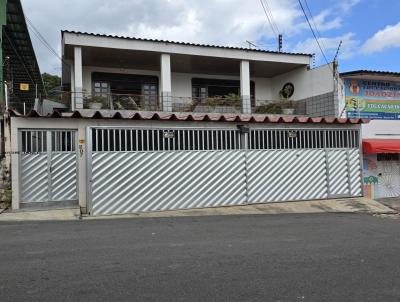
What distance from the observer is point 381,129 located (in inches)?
668

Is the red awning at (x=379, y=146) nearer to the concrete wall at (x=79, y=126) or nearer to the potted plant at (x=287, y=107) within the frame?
the potted plant at (x=287, y=107)

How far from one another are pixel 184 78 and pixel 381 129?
350 inches

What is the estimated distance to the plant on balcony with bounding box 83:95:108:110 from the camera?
16.0 m

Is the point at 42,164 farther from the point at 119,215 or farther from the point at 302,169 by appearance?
the point at 302,169

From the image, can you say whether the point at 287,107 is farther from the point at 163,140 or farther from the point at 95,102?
the point at 163,140

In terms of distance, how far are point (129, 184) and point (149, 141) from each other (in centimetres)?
137

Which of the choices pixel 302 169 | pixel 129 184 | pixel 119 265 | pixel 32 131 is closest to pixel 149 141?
pixel 129 184

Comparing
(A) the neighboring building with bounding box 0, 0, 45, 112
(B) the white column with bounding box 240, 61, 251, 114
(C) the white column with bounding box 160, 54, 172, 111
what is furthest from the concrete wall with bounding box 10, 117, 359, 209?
(B) the white column with bounding box 240, 61, 251, 114

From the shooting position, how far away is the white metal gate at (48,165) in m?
11.5

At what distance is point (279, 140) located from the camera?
14.1 metres

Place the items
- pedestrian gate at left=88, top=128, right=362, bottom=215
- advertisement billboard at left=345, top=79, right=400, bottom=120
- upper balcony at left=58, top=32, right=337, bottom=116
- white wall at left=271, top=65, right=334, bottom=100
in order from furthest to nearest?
white wall at left=271, top=65, right=334, bottom=100, advertisement billboard at left=345, top=79, right=400, bottom=120, upper balcony at left=58, top=32, right=337, bottom=116, pedestrian gate at left=88, top=128, right=362, bottom=215

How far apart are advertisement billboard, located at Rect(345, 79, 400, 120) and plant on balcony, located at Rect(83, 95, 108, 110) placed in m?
9.60

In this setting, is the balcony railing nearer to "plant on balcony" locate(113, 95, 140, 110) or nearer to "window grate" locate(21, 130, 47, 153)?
"plant on balcony" locate(113, 95, 140, 110)

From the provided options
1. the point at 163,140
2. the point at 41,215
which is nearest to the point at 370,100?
the point at 163,140
